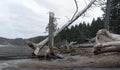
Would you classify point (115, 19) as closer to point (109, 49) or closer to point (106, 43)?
point (106, 43)

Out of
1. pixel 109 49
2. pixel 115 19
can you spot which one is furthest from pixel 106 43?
pixel 115 19

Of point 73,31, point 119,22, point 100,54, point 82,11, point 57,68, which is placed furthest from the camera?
point 73,31

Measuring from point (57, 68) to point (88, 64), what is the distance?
4.97ft

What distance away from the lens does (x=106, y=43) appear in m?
15.5

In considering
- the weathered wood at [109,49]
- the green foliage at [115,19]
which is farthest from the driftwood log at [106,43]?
the green foliage at [115,19]

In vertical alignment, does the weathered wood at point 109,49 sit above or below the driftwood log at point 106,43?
below

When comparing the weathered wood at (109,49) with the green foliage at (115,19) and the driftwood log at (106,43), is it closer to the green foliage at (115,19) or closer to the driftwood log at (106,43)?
the driftwood log at (106,43)

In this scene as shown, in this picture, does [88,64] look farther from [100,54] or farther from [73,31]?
[73,31]

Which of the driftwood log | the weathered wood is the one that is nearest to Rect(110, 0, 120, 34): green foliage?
the driftwood log

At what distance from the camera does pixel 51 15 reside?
21.5m

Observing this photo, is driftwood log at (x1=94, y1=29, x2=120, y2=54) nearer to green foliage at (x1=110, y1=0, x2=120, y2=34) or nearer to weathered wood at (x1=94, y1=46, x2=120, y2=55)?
weathered wood at (x1=94, y1=46, x2=120, y2=55)

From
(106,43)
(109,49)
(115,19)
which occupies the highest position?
(115,19)

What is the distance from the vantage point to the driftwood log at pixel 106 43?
49.1 ft

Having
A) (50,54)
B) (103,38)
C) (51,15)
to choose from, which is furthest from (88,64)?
(51,15)
